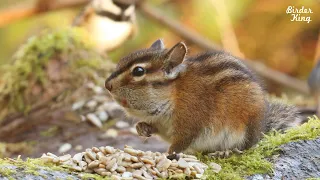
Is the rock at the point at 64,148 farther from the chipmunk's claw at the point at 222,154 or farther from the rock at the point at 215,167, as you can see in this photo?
the rock at the point at 215,167

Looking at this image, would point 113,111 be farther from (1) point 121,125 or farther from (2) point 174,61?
(2) point 174,61

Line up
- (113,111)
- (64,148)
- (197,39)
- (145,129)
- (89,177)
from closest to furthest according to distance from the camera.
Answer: (89,177)
(145,129)
(64,148)
(113,111)
(197,39)

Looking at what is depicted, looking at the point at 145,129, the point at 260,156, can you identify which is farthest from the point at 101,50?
the point at 260,156

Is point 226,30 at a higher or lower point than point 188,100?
higher

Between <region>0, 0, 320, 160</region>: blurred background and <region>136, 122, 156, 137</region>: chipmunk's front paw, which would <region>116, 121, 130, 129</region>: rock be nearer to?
<region>0, 0, 320, 160</region>: blurred background

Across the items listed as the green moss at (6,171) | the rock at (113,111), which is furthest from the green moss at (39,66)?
the green moss at (6,171)

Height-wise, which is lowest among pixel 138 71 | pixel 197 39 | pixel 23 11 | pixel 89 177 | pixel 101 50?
pixel 89 177
